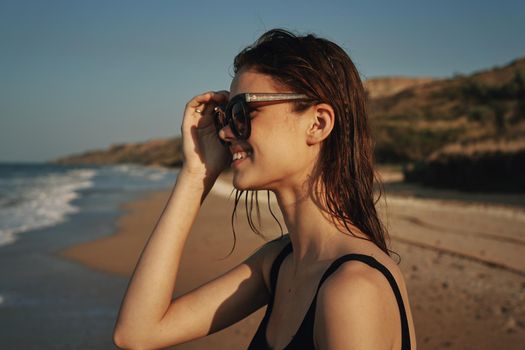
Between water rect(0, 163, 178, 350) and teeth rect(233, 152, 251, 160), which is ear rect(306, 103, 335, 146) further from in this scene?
water rect(0, 163, 178, 350)

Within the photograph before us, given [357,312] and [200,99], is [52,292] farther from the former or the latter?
[357,312]

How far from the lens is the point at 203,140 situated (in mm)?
2303

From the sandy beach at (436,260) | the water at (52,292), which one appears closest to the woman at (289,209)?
the sandy beach at (436,260)

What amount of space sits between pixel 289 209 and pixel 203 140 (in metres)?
0.60

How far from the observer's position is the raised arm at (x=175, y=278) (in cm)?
200

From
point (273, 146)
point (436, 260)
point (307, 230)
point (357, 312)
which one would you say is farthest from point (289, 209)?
point (436, 260)

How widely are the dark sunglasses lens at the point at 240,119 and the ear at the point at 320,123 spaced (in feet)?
0.75

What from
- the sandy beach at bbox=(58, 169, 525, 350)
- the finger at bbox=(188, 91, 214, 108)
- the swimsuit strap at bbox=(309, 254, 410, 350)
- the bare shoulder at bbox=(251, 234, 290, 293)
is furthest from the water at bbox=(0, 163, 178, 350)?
the swimsuit strap at bbox=(309, 254, 410, 350)

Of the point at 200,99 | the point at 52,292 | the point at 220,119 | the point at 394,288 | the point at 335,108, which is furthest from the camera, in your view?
the point at 52,292

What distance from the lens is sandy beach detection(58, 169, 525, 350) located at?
4895 mm

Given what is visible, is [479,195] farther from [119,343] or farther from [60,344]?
[119,343]

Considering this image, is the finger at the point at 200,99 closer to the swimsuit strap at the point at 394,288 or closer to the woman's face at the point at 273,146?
the woman's face at the point at 273,146

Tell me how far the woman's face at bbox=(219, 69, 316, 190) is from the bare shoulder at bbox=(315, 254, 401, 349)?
0.51 meters

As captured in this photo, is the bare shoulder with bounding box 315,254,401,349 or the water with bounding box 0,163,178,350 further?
the water with bounding box 0,163,178,350
